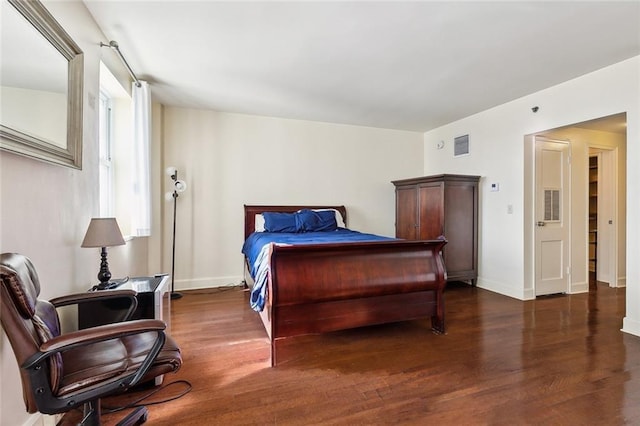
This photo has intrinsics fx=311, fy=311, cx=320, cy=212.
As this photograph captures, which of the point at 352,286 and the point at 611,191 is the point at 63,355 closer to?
the point at 352,286

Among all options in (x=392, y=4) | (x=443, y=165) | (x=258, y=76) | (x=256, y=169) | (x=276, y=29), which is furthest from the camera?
(x=443, y=165)

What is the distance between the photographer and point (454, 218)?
4.19 metres

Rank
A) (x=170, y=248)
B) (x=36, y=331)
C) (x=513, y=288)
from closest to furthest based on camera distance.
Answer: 1. (x=36, y=331)
2. (x=513, y=288)
3. (x=170, y=248)

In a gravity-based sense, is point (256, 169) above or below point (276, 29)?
below

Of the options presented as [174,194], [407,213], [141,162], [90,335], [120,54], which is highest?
[120,54]

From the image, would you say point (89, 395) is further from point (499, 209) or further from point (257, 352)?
point (499, 209)

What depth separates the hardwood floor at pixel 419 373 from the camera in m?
1.66

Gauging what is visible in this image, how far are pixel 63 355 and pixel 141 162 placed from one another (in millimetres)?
2155

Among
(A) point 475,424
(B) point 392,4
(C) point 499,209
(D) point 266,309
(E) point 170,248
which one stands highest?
(B) point 392,4

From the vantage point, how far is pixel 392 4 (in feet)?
6.59

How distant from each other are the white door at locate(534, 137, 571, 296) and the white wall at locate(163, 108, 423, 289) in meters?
2.09

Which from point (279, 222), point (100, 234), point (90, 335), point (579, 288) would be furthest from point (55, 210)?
point (579, 288)

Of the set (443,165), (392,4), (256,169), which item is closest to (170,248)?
(256,169)

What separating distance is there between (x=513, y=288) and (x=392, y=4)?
3.51 m
